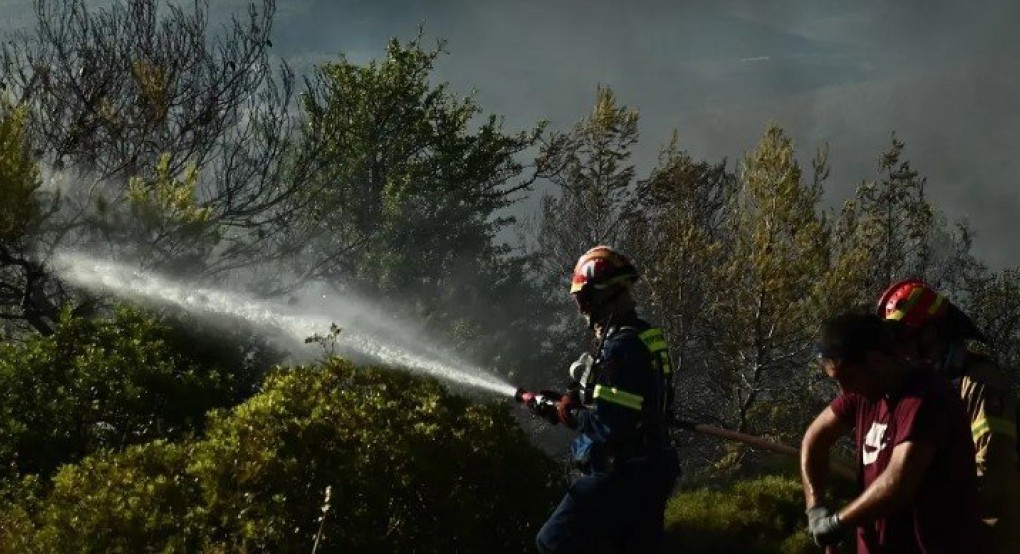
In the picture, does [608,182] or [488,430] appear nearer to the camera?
Answer: [488,430]

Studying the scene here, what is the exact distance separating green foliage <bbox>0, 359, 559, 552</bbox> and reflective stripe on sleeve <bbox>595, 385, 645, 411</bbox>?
146 centimetres

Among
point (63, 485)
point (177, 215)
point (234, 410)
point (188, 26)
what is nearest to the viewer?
point (63, 485)

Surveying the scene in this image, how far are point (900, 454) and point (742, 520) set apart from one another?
537cm

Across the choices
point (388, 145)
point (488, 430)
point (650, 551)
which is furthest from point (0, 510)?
point (388, 145)

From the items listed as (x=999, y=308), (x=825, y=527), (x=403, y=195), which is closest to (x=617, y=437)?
(x=825, y=527)

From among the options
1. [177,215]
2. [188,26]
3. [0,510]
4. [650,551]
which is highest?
[188,26]

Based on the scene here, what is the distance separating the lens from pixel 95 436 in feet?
22.2

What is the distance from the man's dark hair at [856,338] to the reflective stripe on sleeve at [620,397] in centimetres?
135

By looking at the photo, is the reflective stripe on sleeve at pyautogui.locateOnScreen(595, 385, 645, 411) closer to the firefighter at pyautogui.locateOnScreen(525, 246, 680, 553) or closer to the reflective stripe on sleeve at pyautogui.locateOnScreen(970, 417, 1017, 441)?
the firefighter at pyautogui.locateOnScreen(525, 246, 680, 553)

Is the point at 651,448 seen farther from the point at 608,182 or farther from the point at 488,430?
the point at 608,182

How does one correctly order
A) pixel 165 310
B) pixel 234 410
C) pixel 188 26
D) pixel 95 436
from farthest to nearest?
1. pixel 188 26
2. pixel 165 310
3. pixel 95 436
4. pixel 234 410

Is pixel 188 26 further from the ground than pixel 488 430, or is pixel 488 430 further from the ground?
pixel 188 26

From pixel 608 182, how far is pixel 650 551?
760 inches

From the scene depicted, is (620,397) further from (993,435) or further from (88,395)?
(88,395)
